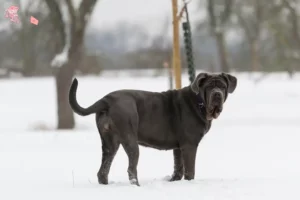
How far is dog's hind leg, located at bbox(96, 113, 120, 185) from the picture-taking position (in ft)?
22.5

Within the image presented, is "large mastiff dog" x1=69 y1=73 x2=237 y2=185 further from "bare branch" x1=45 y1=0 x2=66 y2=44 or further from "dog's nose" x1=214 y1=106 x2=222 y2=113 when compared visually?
"bare branch" x1=45 y1=0 x2=66 y2=44

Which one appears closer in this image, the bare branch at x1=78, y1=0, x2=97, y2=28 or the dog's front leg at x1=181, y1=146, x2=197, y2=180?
the dog's front leg at x1=181, y1=146, x2=197, y2=180

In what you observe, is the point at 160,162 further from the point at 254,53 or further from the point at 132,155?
the point at 254,53

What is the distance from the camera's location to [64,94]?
17.8m

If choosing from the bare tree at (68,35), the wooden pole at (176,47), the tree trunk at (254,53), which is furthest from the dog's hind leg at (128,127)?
the tree trunk at (254,53)

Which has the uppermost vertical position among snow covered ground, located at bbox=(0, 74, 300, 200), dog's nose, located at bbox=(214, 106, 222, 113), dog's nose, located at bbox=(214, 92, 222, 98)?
dog's nose, located at bbox=(214, 92, 222, 98)

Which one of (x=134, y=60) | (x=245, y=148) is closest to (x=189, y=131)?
(x=245, y=148)

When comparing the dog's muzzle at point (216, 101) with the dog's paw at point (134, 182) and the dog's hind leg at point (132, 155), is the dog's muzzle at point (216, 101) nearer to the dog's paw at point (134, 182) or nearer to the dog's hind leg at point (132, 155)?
the dog's hind leg at point (132, 155)

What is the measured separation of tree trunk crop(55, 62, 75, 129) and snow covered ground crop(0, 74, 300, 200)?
83cm

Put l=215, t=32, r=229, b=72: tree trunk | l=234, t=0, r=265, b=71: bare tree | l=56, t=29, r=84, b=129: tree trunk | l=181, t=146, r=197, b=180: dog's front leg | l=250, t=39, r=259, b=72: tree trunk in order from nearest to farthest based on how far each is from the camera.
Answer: l=181, t=146, r=197, b=180: dog's front leg < l=56, t=29, r=84, b=129: tree trunk < l=215, t=32, r=229, b=72: tree trunk < l=234, t=0, r=265, b=71: bare tree < l=250, t=39, r=259, b=72: tree trunk

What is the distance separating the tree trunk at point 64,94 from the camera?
17.7 metres

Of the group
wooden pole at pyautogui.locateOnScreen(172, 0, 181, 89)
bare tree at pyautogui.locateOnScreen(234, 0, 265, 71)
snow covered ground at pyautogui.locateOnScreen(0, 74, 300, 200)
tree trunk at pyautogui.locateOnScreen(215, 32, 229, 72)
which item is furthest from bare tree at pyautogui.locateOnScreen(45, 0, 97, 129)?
bare tree at pyautogui.locateOnScreen(234, 0, 265, 71)

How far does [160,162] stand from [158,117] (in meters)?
3.34

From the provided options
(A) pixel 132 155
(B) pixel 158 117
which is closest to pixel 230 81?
(B) pixel 158 117
